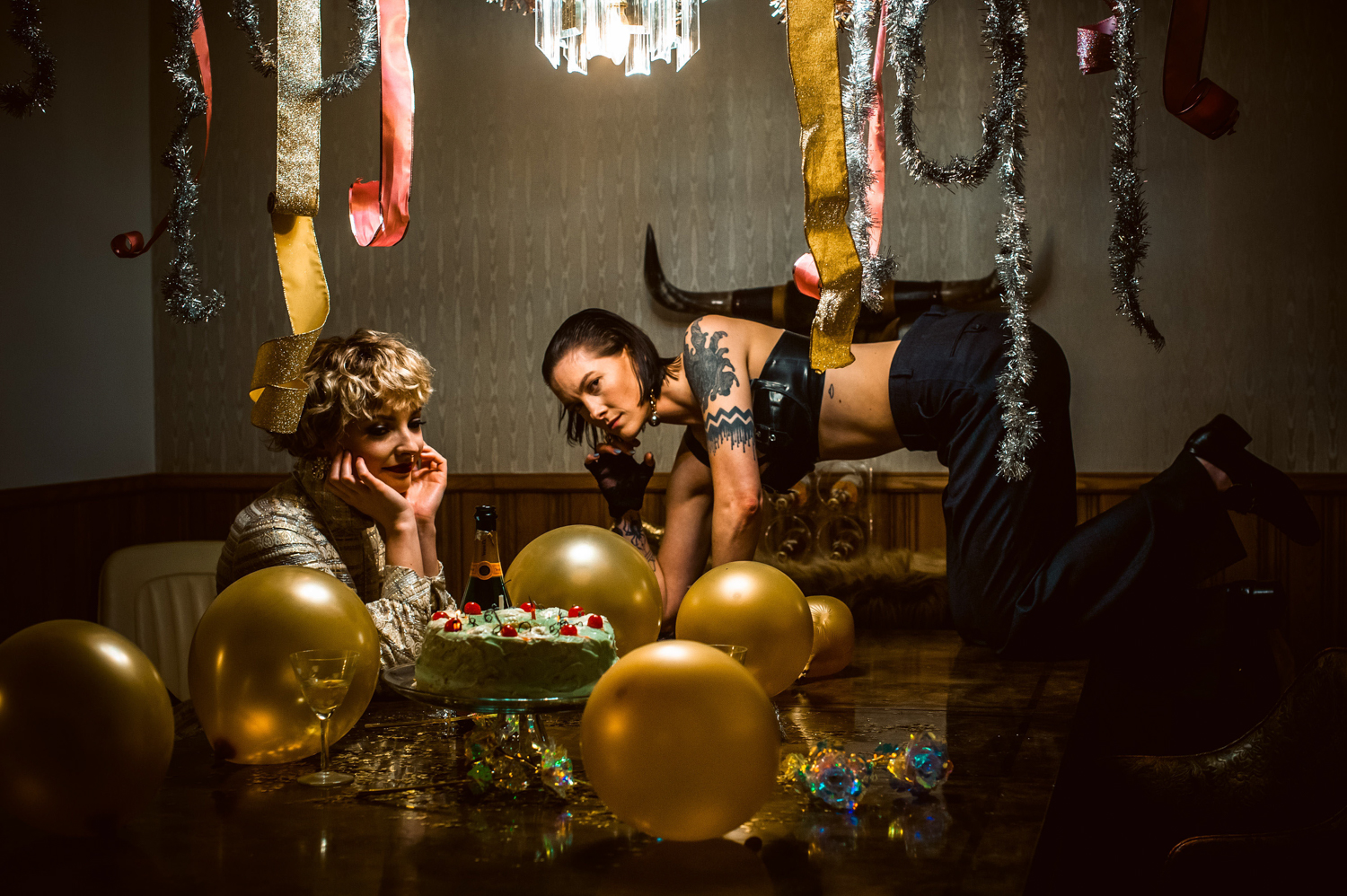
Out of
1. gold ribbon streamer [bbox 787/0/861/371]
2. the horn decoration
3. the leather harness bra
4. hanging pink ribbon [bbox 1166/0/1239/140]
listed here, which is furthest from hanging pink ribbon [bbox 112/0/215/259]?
the horn decoration

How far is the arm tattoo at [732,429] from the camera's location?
2.07 m

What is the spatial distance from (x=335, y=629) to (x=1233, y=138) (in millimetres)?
2798

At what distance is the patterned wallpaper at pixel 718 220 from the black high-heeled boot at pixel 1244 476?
1.03 metres

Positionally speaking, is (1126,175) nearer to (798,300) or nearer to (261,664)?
(261,664)

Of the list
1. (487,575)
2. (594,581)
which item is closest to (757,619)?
(594,581)

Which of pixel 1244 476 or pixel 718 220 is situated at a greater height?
pixel 718 220

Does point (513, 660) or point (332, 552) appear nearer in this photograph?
point (513, 660)

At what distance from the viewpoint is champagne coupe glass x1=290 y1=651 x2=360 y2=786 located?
3.48 feet

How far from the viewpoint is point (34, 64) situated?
1263 millimetres

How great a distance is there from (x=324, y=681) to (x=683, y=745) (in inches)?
16.2

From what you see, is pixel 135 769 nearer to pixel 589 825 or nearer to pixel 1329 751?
pixel 589 825

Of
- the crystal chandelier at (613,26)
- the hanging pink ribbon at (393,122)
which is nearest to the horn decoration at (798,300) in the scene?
the crystal chandelier at (613,26)

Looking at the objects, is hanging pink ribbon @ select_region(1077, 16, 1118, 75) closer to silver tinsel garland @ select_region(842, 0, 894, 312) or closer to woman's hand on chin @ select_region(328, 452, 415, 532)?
silver tinsel garland @ select_region(842, 0, 894, 312)

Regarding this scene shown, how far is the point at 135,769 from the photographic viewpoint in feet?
3.04
